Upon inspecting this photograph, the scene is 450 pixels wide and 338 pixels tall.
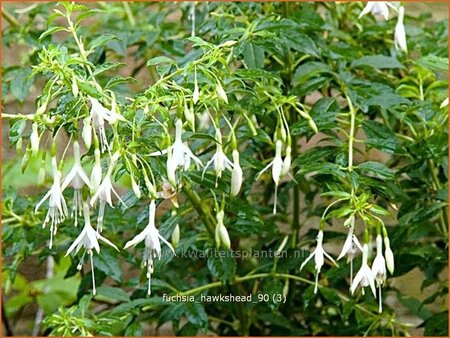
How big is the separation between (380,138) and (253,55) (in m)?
0.21

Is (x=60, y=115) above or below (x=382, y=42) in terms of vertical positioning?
above

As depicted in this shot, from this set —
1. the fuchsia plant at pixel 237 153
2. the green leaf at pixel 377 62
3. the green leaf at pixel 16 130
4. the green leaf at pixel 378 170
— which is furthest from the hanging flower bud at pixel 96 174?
the green leaf at pixel 377 62

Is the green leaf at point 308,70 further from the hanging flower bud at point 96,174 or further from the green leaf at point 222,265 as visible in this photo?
the hanging flower bud at point 96,174

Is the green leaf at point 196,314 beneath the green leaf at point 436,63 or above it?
beneath

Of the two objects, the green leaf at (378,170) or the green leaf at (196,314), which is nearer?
the green leaf at (378,170)

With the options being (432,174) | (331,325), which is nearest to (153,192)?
(432,174)

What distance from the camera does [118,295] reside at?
3.54 ft

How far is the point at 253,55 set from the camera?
37.0 inches

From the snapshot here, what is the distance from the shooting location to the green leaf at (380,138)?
93 cm

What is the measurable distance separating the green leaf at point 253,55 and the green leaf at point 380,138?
17cm

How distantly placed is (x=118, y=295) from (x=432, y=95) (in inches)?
23.1

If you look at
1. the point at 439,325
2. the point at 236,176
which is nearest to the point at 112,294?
the point at 236,176

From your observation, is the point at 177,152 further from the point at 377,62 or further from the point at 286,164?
the point at 377,62

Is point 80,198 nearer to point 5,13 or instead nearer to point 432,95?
point 432,95
